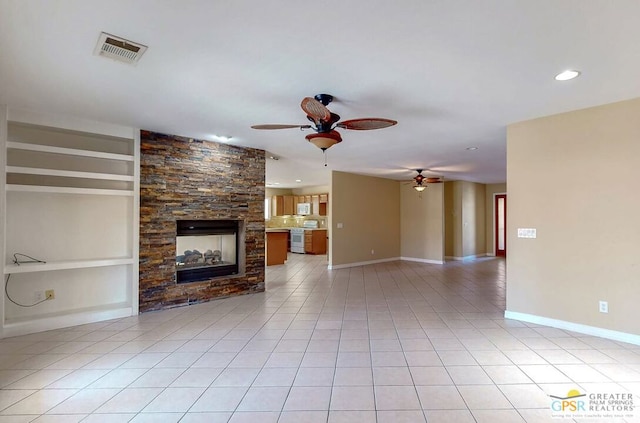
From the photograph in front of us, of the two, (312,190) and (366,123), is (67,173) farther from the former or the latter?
(312,190)

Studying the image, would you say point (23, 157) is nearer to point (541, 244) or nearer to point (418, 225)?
point (541, 244)

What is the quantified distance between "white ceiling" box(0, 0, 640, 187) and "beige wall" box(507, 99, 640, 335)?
318 mm

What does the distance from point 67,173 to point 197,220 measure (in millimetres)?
1741

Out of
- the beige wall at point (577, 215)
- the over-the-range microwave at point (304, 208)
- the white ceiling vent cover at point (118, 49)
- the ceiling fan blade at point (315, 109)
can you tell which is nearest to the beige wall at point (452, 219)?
the over-the-range microwave at point (304, 208)

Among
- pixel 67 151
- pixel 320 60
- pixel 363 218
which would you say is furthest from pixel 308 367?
pixel 363 218

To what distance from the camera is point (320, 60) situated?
98.6 inches

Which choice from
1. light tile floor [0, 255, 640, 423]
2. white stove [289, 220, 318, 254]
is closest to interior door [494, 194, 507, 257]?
white stove [289, 220, 318, 254]

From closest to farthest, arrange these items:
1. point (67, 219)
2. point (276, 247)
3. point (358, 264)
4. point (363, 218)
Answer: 1. point (67, 219)
2. point (358, 264)
3. point (363, 218)
4. point (276, 247)

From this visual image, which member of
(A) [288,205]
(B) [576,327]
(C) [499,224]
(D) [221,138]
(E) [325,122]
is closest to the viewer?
(E) [325,122]

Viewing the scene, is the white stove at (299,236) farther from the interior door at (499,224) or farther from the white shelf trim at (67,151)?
the white shelf trim at (67,151)

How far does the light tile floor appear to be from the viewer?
7.18ft

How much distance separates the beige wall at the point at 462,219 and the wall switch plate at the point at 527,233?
588 centimetres

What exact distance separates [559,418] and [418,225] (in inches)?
307

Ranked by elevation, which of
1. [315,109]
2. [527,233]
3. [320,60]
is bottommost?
[527,233]
